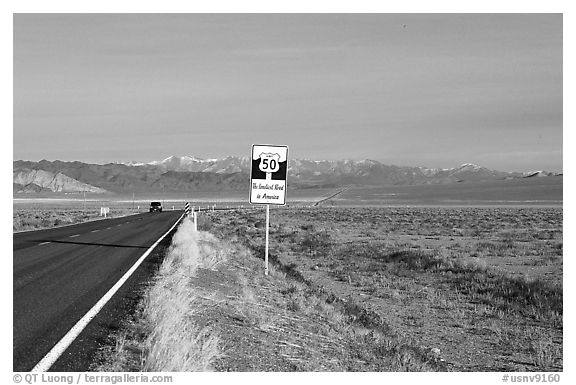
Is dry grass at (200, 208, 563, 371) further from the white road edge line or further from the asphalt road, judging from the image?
the asphalt road

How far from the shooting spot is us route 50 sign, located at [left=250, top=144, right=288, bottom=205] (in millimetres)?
14484

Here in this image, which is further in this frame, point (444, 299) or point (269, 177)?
point (444, 299)

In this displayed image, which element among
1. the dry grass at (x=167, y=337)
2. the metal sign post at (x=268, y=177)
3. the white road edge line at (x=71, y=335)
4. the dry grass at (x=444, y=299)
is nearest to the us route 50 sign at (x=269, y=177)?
the metal sign post at (x=268, y=177)

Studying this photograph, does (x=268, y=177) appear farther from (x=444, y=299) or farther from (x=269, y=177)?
(x=444, y=299)

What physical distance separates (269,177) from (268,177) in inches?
0.9

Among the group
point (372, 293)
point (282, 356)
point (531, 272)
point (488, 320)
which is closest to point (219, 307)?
point (282, 356)

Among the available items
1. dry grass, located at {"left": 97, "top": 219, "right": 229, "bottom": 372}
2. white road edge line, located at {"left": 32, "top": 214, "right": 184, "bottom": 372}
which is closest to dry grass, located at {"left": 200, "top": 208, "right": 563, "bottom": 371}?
dry grass, located at {"left": 97, "top": 219, "right": 229, "bottom": 372}

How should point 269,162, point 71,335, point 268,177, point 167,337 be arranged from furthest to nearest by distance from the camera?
1. point 268,177
2. point 269,162
3. point 71,335
4. point 167,337

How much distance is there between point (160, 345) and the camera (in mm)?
7082

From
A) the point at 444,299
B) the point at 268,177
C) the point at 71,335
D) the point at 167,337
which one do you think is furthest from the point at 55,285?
the point at 444,299

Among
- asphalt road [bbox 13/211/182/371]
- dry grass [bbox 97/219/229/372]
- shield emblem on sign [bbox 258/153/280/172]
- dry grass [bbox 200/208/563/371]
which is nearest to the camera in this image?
dry grass [bbox 97/219/229/372]

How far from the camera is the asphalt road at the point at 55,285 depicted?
25.8 ft

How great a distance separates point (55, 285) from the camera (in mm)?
12227

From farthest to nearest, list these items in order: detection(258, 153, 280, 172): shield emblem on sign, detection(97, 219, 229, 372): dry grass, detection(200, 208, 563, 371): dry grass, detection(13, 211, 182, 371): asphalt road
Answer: detection(258, 153, 280, 172): shield emblem on sign → detection(200, 208, 563, 371): dry grass → detection(13, 211, 182, 371): asphalt road → detection(97, 219, 229, 372): dry grass
